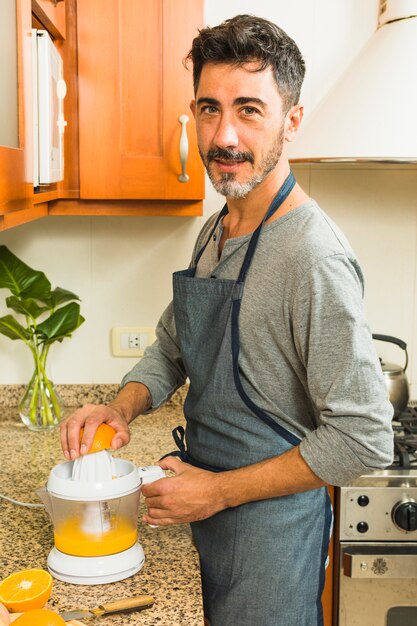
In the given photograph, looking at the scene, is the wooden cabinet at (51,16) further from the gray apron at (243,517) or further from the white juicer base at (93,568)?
the white juicer base at (93,568)

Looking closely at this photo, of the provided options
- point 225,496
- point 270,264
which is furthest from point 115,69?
point 225,496

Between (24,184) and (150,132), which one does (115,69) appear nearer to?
(150,132)

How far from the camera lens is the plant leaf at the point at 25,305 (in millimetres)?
2158

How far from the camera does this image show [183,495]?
1.28 m

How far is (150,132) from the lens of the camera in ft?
6.44

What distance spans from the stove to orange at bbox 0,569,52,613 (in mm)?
960

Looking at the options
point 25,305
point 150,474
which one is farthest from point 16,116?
point 25,305

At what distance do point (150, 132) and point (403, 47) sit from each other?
26.6 inches

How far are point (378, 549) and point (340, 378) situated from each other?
0.93 m

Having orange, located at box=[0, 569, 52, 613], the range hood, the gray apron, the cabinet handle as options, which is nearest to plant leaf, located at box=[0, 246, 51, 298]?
the cabinet handle

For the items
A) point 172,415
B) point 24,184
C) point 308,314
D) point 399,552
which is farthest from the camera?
point 172,415

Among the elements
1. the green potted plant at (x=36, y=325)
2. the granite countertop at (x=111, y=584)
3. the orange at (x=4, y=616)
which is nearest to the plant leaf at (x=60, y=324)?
the green potted plant at (x=36, y=325)

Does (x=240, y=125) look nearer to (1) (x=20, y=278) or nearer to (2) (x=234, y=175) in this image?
(2) (x=234, y=175)

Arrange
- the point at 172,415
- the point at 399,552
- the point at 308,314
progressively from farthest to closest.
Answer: the point at 172,415 < the point at 399,552 < the point at 308,314
